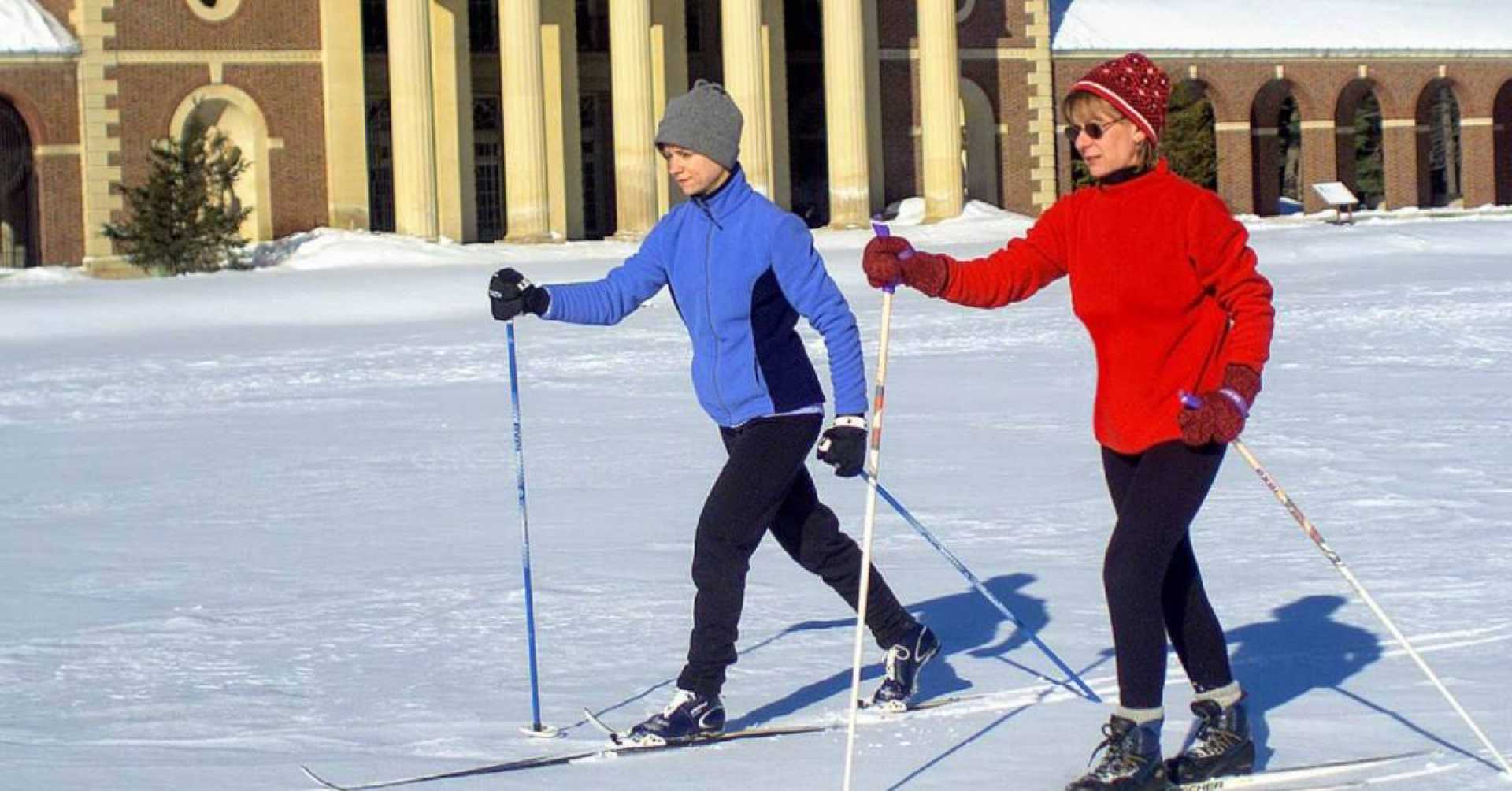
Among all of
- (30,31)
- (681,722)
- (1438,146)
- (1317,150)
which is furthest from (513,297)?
(1438,146)

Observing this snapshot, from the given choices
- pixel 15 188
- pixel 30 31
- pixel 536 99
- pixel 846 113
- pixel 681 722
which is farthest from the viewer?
pixel 846 113

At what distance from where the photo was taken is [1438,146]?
68.3 meters

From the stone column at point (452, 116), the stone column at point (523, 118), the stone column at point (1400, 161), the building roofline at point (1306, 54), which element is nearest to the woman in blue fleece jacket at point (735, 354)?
the stone column at point (523, 118)

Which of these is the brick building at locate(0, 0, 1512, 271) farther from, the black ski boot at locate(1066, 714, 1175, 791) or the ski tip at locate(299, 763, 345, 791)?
the black ski boot at locate(1066, 714, 1175, 791)

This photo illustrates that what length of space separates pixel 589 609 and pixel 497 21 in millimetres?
34201

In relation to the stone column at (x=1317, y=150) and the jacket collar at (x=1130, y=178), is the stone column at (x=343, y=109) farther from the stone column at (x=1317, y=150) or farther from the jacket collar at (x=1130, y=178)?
the jacket collar at (x=1130, y=178)

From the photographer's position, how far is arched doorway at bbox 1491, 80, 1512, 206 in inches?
2238

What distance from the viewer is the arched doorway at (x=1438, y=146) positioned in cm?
5710

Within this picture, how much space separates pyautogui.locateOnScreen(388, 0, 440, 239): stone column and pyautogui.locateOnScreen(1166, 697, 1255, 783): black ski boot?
104ft

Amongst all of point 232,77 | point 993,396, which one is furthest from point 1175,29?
point 993,396

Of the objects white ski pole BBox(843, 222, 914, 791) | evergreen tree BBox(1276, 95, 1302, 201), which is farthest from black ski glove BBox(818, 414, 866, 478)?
evergreen tree BBox(1276, 95, 1302, 201)

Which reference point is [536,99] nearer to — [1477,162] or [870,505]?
[1477,162]

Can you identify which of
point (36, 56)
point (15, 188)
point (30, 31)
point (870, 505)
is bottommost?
point (870, 505)

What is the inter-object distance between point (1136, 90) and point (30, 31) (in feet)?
114
